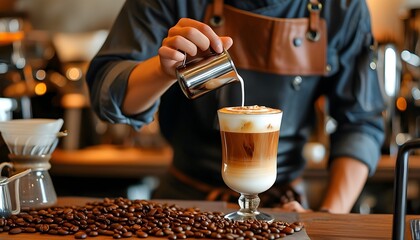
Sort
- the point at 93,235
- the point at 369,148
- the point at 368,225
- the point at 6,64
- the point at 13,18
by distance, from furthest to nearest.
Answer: the point at 13,18, the point at 6,64, the point at 369,148, the point at 368,225, the point at 93,235

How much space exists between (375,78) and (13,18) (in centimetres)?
228

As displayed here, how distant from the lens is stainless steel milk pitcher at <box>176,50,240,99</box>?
4.89ft

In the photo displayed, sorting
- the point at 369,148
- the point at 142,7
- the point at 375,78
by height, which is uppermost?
the point at 142,7

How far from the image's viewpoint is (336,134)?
217 centimetres

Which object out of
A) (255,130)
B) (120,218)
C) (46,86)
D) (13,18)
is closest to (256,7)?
(255,130)

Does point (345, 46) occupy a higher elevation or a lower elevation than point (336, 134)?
higher

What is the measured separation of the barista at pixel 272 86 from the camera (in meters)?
1.92

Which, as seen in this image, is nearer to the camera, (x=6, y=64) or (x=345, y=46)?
(x=345, y=46)

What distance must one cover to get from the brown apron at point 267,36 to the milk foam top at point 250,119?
546 millimetres

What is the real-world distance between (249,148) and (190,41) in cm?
26

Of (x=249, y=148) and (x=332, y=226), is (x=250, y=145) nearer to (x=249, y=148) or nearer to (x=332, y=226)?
(x=249, y=148)

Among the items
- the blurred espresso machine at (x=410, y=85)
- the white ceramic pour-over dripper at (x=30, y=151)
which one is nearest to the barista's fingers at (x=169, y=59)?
the white ceramic pour-over dripper at (x=30, y=151)

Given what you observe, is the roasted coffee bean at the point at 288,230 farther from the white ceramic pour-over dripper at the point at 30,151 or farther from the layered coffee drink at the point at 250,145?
the white ceramic pour-over dripper at the point at 30,151

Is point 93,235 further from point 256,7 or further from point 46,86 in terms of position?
point 46,86
